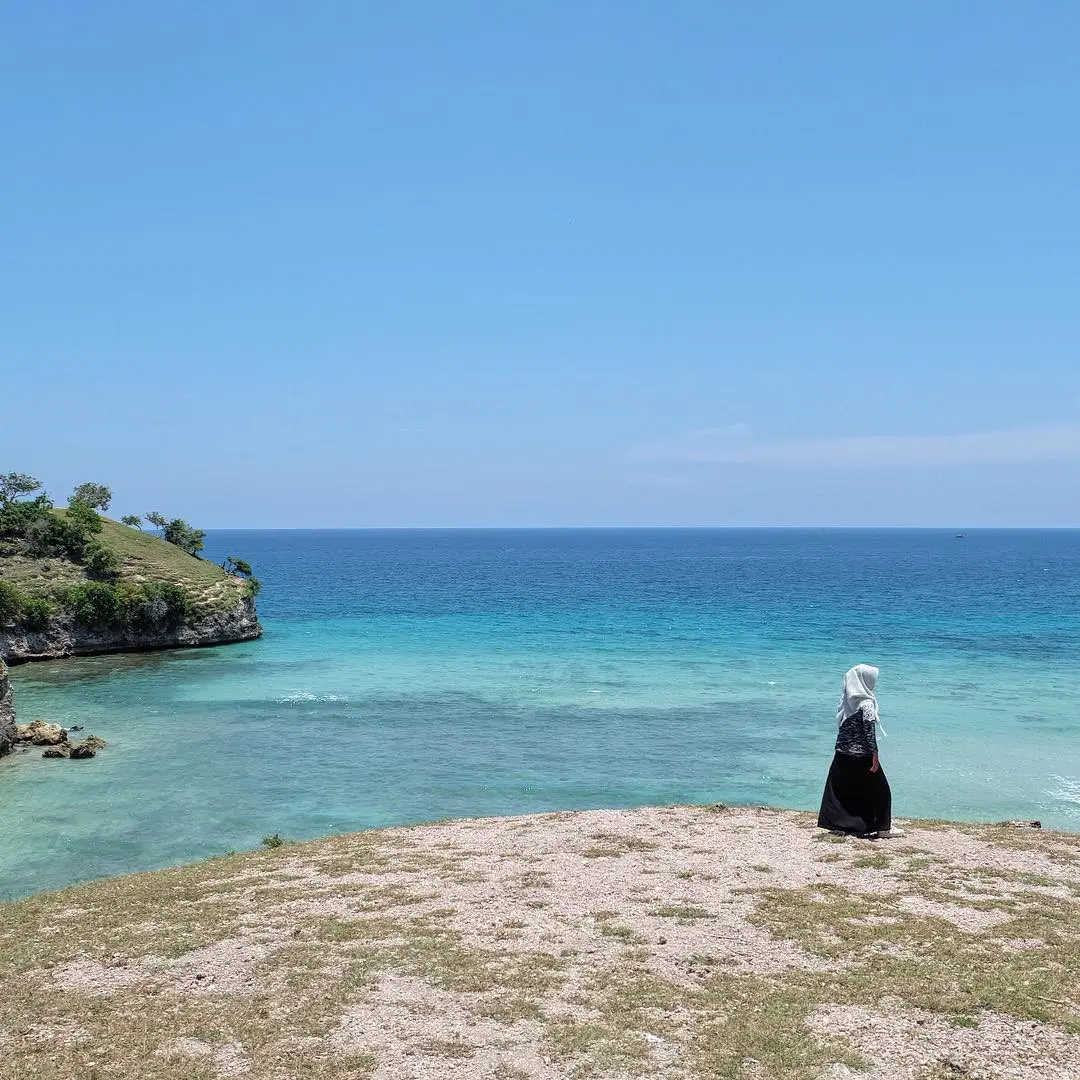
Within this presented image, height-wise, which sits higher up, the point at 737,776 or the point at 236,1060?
the point at 236,1060

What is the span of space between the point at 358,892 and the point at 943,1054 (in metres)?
9.32

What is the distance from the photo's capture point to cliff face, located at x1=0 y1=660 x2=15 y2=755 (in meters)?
30.9

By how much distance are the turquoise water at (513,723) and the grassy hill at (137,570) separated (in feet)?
18.8

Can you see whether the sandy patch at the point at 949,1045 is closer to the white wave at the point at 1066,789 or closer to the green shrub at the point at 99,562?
the white wave at the point at 1066,789

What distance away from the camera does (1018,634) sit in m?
65.5

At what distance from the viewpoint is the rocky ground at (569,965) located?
30.2 ft

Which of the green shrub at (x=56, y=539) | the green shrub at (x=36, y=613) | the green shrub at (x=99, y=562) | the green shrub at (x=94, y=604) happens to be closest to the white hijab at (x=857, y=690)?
the green shrub at (x=36, y=613)

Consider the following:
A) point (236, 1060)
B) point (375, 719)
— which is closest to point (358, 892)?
point (236, 1060)

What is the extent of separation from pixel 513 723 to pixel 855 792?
2128cm

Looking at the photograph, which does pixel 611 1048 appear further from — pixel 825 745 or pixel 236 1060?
pixel 825 745

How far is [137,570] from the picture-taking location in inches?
2598

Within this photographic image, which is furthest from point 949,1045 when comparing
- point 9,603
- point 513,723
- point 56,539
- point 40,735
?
point 56,539

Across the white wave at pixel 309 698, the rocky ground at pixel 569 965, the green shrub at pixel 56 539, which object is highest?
the green shrub at pixel 56 539

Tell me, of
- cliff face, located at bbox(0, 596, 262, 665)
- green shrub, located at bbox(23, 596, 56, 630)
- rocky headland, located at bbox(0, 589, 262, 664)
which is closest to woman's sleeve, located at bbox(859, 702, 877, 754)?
cliff face, located at bbox(0, 596, 262, 665)
